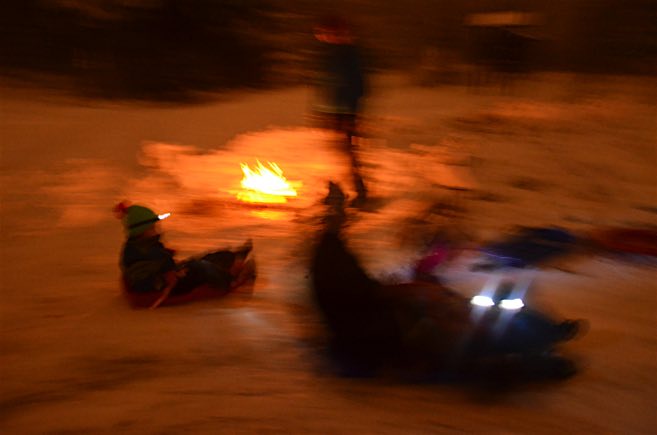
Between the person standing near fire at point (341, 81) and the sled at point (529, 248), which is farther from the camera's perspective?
the person standing near fire at point (341, 81)

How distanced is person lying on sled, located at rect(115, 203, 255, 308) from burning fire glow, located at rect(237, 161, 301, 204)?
8.08 feet

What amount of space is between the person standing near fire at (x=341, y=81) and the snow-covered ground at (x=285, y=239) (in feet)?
2.53

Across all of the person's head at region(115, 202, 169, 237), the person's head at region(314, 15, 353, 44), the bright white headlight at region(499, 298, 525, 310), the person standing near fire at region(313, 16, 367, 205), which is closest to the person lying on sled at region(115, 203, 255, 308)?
the person's head at region(115, 202, 169, 237)

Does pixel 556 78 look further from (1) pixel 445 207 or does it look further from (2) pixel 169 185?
(2) pixel 169 185

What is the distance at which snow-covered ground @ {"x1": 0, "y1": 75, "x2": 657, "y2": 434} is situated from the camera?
3661 mm

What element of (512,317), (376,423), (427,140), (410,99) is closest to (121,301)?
(376,423)

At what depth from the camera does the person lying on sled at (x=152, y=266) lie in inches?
194

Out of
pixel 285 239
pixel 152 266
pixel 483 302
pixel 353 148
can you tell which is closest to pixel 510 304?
pixel 483 302

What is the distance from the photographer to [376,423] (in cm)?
349

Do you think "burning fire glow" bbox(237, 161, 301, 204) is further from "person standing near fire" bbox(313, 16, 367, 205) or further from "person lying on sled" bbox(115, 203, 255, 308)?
"person lying on sled" bbox(115, 203, 255, 308)

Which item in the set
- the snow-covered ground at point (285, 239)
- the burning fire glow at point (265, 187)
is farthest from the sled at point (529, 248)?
the burning fire glow at point (265, 187)

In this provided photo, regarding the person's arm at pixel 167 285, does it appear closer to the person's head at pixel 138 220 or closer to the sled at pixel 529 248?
the person's head at pixel 138 220

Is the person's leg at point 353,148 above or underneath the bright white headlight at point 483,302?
above

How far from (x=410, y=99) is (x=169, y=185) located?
5.61 meters
